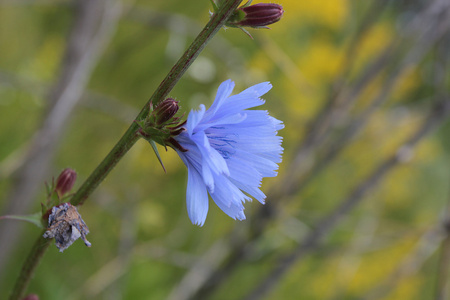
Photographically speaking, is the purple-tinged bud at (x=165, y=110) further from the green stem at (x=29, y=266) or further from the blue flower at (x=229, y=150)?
the green stem at (x=29, y=266)

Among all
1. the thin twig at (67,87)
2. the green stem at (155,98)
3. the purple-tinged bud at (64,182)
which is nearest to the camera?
the green stem at (155,98)

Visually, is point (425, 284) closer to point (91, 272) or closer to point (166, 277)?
point (166, 277)

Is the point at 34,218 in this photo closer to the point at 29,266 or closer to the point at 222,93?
the point at 29,266

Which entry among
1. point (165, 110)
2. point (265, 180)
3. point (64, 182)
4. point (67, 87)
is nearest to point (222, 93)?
point (165, 110)

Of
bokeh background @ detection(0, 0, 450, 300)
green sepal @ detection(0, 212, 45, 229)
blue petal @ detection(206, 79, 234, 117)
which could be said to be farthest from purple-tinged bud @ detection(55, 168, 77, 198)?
bokeh background @ detection(0, 0, 450, 300)

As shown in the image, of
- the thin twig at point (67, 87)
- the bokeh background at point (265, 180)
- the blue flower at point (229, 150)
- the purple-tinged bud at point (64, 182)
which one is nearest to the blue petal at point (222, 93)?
the blue flower at point (229, 150)

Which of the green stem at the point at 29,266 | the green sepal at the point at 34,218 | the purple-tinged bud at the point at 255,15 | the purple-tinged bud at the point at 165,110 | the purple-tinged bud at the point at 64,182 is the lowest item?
the green stem at the point at 29,266
